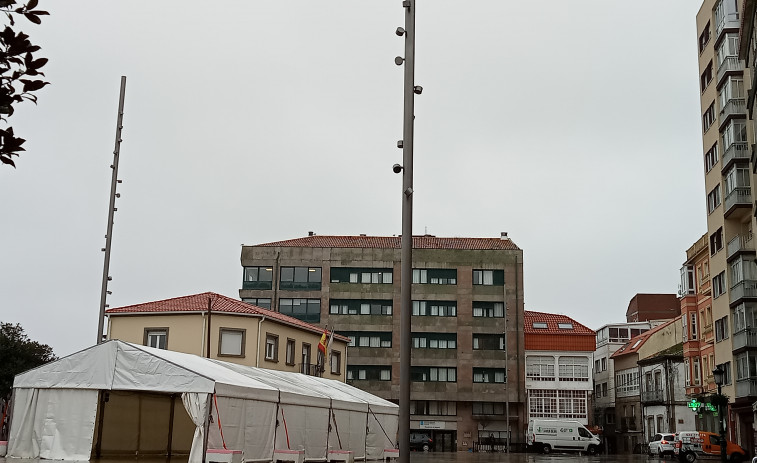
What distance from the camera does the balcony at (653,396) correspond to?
234 ft

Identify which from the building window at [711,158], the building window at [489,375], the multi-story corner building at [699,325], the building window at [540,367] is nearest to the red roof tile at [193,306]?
the building window at [711,158]

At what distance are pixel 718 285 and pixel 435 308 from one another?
30.5 metres

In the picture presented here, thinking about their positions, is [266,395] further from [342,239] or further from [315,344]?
[342,239]

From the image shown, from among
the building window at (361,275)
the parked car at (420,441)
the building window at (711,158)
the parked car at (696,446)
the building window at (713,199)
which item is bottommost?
the parked car at (420,441)

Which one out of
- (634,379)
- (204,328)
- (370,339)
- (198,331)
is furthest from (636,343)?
(198,331)

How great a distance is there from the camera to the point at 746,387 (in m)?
45.1

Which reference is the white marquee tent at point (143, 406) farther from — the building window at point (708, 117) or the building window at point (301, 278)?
the building window at point (301, 278)

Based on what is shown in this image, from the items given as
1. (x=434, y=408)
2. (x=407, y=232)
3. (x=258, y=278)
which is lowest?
(x=434, y=408)

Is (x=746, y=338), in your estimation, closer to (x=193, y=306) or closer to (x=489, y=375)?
(x=193, y=306)

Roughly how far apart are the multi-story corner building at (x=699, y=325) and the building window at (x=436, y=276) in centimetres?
2207

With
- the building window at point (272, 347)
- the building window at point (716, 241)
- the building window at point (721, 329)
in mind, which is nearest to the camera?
the building window at point (272, 347)

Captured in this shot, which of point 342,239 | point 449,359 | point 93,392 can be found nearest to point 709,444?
point 449,359

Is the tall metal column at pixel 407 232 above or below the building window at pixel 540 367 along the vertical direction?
below

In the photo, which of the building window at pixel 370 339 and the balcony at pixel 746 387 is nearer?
the balcony at pixel 746 387
